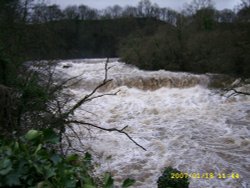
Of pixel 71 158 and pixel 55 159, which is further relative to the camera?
pixel 71 158

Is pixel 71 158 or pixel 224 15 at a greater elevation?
pixel 224 15

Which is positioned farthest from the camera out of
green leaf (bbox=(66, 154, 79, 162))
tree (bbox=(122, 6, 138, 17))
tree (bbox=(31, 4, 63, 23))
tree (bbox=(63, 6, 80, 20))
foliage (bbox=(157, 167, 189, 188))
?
tree (bbox=(122, 6, 138, 17))

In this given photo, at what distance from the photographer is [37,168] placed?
1.83 m

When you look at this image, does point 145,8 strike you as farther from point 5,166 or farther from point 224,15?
point 5,166

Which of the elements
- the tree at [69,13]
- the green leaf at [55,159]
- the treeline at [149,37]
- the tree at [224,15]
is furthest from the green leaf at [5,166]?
the tree at [224,15]

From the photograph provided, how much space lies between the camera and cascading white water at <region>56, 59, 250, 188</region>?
364 inches

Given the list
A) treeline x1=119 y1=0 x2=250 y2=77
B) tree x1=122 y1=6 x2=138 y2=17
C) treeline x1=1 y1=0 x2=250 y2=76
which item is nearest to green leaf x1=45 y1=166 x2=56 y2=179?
treeline x1=1 y1=0 x2=250 y2=76

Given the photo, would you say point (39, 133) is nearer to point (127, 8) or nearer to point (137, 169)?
point (137, 169)

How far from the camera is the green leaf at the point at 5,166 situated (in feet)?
5.58

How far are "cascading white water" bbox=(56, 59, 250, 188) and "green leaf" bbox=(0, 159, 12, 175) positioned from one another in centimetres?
312

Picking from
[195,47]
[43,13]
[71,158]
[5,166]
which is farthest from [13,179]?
[195,47]

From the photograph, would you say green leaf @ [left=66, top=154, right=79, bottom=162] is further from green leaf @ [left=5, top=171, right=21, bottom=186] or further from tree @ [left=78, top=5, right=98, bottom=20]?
tree @ [left=78, top=5, right=98, bottom=20]

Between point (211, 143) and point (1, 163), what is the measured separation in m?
9.77

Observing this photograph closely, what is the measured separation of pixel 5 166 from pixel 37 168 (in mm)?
163
